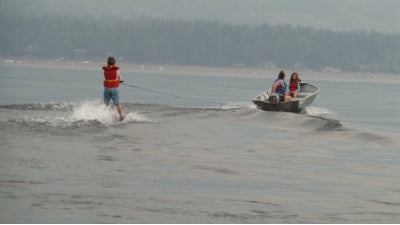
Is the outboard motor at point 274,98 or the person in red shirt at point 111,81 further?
the outboard motor at point 274,98

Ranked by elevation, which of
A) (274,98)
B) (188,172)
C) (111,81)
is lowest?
(188,172)

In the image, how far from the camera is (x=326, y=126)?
72.0 feet

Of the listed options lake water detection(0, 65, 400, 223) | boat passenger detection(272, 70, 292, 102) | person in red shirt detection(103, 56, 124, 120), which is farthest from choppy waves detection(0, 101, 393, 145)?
boat passenger detection(272, 70, 292, 102)

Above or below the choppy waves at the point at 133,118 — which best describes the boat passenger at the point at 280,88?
above

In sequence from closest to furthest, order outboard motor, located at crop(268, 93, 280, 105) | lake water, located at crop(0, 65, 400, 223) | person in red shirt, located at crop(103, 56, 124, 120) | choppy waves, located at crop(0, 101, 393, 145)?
1. lake water, located at crop(0, 65, 400, 223)
2. choppy waves, located at crop(0, 101, 393, 145)
3. person in red shirt, located at crop(103, 56, 124, 120)
4. outboard motor, located at crop(268, 93, 280, 105)

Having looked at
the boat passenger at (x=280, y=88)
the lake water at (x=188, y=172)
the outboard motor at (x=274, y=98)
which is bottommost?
the lake water at (x=188, y=172)

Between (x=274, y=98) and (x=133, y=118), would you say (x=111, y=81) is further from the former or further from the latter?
(x=274, y=98)

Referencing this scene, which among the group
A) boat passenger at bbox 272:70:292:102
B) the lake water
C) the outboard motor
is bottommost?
the lake water

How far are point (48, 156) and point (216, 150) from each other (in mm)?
4194

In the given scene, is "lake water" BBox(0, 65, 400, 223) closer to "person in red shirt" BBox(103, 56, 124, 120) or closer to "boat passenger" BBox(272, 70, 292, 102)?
"person in red shirt" BBox(103, 56, 124, 120)

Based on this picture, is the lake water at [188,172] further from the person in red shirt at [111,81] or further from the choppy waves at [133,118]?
the person in red shirt at [111,81]

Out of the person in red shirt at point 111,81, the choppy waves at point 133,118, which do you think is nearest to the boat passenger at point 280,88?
the choppy waves at point 133,118

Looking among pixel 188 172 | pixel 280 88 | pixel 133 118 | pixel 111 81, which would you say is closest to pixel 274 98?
pixel 280 88

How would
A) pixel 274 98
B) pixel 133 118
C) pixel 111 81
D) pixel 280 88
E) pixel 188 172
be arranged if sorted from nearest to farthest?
1. pixel 188 172
2. pixel 111 81
3. pixel 133 118
4. pixel 274 98
5. pixel 280 88
